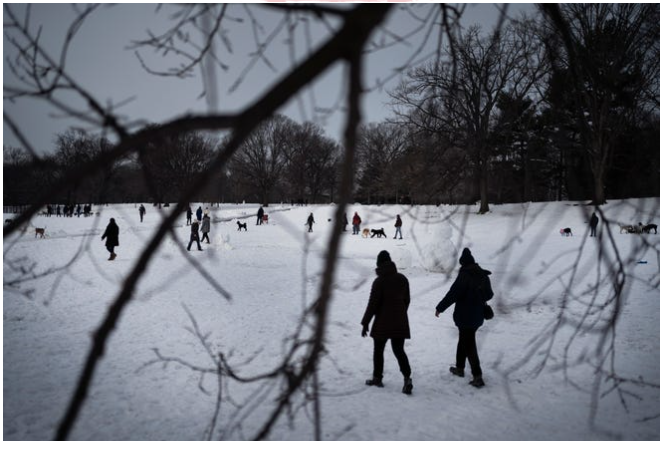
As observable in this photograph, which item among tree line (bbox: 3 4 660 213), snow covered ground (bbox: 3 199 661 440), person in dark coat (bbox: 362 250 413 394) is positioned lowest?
snow covered ground (bbox: 3 199 661 440)

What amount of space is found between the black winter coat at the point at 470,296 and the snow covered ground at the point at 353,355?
0.23 meters

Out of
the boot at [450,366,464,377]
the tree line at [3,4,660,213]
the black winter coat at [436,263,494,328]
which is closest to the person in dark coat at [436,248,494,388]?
the black winter coat at [436,263,494,328]

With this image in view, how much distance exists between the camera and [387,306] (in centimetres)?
432

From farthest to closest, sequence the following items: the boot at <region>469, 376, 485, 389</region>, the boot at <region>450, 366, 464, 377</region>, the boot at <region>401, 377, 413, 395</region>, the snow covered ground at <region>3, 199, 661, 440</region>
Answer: the boot at <region>450, 366, 464, 377</region>
the boot at <region>469, 376, 485, 389</region>
the boot at <region>401, 377, 413, 395</region>
the snow covered ground at <region>3, 199, 661, 440</region>

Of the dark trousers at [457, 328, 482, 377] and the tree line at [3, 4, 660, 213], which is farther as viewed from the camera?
the dark trousers at [457, 328, 482, 377]

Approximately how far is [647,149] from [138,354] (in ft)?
18.6

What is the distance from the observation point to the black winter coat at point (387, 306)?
4293 millimetres

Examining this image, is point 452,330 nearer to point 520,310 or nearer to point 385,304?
point 520,310

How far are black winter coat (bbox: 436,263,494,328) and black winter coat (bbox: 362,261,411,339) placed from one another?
479 millimetres

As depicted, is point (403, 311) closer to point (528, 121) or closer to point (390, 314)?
point (390, 314)

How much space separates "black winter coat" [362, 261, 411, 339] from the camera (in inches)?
169

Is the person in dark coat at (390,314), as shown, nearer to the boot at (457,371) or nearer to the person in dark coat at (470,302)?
the person in dark coat at (470,302)

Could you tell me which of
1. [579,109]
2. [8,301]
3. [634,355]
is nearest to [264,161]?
[579,109]

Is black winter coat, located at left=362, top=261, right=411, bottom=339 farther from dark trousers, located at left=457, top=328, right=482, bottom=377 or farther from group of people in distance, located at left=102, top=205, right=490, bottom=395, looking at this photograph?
dark trousers, located at left=457, top=328, right=482, bottom=377
